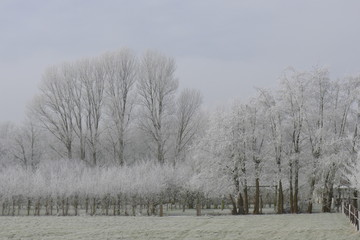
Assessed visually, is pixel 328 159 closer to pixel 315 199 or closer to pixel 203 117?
pixel 315 199

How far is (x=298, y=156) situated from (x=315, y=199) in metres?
3.97

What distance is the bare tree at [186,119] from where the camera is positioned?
6756cm

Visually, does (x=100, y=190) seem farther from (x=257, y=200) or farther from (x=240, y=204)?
(x=257, y=200)

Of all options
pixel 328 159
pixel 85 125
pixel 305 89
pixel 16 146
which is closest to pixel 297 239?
pixel 328 159

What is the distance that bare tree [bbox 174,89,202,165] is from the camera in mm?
67562

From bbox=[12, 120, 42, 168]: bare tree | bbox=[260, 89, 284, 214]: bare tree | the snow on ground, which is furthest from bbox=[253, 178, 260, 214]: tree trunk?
bbox=[12, 120, 42, 168]: bare tree

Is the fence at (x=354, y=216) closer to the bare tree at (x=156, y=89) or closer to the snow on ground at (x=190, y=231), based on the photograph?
the snow on ground at (x=190, y=231)

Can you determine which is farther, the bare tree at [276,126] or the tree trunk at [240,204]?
the tree trunk at [240,204]

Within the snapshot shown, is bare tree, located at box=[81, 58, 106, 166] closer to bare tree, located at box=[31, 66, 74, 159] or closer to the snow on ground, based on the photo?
bare tree, located at box=[31, 66, 74, 159]

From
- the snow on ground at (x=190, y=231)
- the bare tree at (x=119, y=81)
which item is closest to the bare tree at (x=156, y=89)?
the bare tree at (x=119, y=81)

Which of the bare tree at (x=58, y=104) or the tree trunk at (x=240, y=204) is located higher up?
the bare tree at (x=58, y=104)

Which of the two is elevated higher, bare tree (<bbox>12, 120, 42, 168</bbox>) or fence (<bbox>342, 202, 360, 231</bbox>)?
bare tree (<bbox>12, 120, 42, 168</bbox>)

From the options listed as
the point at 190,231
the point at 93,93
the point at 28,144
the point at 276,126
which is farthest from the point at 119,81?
the point at 190,231

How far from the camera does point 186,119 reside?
6994 centimetres
